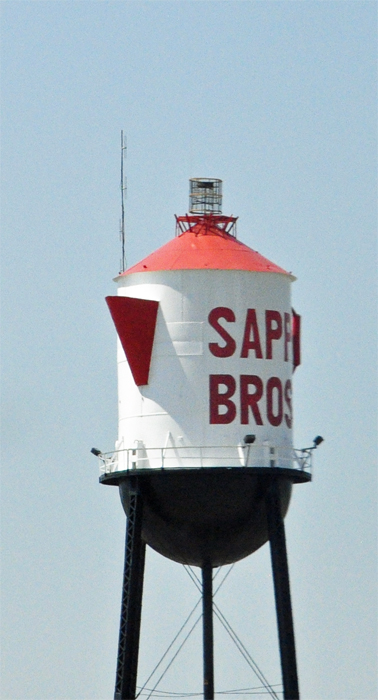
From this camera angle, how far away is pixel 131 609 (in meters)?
63.7

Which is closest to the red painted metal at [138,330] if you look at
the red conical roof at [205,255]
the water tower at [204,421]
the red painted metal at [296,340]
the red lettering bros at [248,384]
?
the water tower at [204,421]

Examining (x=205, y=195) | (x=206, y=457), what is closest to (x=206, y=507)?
(x=206, y=457)

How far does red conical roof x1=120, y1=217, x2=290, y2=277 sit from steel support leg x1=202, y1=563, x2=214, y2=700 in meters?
8.00

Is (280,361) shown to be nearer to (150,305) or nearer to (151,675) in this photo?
(150,305)

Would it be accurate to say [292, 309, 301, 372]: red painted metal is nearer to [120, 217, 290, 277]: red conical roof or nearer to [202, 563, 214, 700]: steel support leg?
[120, 217, 290, 277]: red conical roof

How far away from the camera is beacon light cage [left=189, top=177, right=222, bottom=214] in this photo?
6688 centimetres

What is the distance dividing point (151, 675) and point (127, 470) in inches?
230

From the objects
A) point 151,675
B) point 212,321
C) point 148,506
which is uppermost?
point 212,321

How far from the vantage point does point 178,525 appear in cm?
6388

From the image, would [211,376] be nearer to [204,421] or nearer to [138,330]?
[204,421]

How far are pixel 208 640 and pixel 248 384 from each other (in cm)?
710

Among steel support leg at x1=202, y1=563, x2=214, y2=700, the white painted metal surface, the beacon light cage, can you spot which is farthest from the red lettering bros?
steel support leg at x1=202, y1=563, x2=214, y2=700

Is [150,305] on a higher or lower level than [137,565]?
higher

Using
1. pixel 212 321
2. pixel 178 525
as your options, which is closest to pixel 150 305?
pixel 212 321
